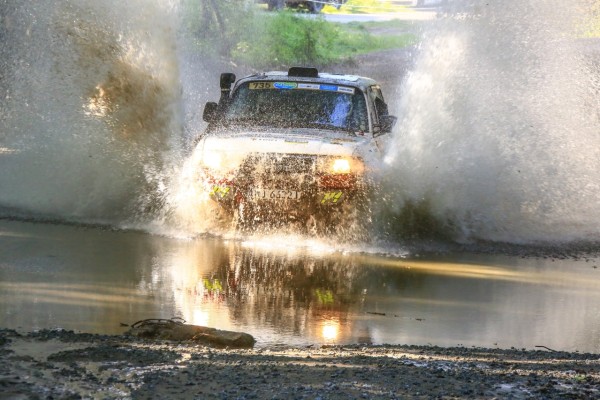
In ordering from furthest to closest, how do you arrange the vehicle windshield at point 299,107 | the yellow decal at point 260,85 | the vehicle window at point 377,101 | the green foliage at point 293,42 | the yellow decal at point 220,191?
the green foliage at point 293,42, the vehicle window at point 377,101, the yellow decal at point 260,85, the vehicle windshield at point 299,107, the yellow decal at point 220,191

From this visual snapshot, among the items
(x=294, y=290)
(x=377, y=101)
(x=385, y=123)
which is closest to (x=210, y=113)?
(x=385, y=123)

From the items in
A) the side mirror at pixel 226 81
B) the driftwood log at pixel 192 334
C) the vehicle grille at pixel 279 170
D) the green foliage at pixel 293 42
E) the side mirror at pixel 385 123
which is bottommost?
the driftwood log at pixel 192 334

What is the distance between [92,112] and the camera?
649 inches

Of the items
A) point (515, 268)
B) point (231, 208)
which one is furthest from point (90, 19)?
point (515, 268)

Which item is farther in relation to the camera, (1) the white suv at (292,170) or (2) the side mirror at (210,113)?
(2) the side mirror at (210,113)

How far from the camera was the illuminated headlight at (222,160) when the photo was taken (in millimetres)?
11570

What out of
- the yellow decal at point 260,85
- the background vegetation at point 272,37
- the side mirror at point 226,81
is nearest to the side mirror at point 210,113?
the yellow decal at point 260,85

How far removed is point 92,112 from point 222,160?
5427 mm

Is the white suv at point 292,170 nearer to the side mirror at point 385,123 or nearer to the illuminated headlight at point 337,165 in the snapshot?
the illuminated headlight at point 337,165

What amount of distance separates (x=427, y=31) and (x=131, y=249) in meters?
8.77

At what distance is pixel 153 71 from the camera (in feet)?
54.4

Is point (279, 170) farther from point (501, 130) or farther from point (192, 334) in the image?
point (501, 130)

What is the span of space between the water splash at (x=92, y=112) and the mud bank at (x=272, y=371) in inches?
243

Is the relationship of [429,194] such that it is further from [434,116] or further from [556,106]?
[556,106]
